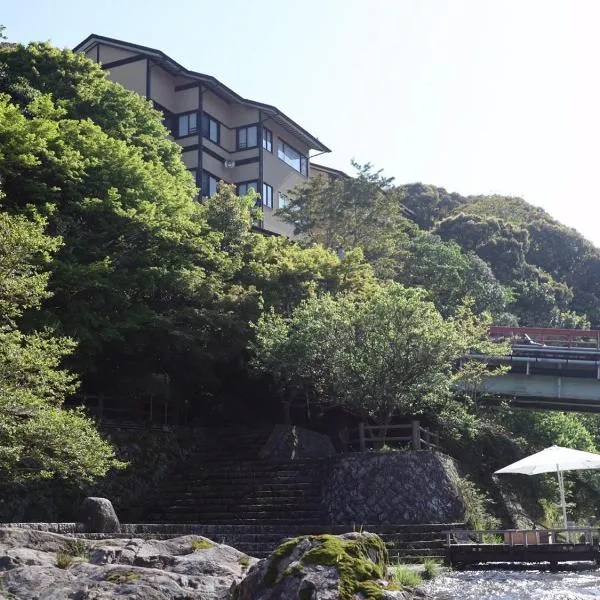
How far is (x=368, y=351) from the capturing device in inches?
1133

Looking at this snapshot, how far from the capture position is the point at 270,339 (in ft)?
98.2

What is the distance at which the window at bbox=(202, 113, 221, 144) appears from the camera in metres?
56.0

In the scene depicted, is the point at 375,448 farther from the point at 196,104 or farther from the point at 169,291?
the point at 196,104

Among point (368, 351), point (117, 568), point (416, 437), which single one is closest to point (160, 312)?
point (368, 351)

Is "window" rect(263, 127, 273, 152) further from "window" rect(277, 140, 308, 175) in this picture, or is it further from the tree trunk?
the tree trunk

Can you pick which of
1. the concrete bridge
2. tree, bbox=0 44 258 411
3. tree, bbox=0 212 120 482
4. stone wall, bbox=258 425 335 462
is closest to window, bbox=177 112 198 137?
tree, bbox=0 44 258 411

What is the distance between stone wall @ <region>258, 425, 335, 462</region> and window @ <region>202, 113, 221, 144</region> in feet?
95.1

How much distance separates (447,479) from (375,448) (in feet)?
9.68

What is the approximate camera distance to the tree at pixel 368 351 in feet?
92.8

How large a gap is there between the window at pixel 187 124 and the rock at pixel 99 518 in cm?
4043

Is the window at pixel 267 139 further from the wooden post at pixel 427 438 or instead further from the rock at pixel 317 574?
the rock at pixel 317 574

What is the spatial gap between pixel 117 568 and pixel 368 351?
736 inches

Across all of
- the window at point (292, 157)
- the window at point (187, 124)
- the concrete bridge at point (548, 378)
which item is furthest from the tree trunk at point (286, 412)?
the window at point (292, 157)

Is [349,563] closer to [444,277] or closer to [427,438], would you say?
[427,438]
